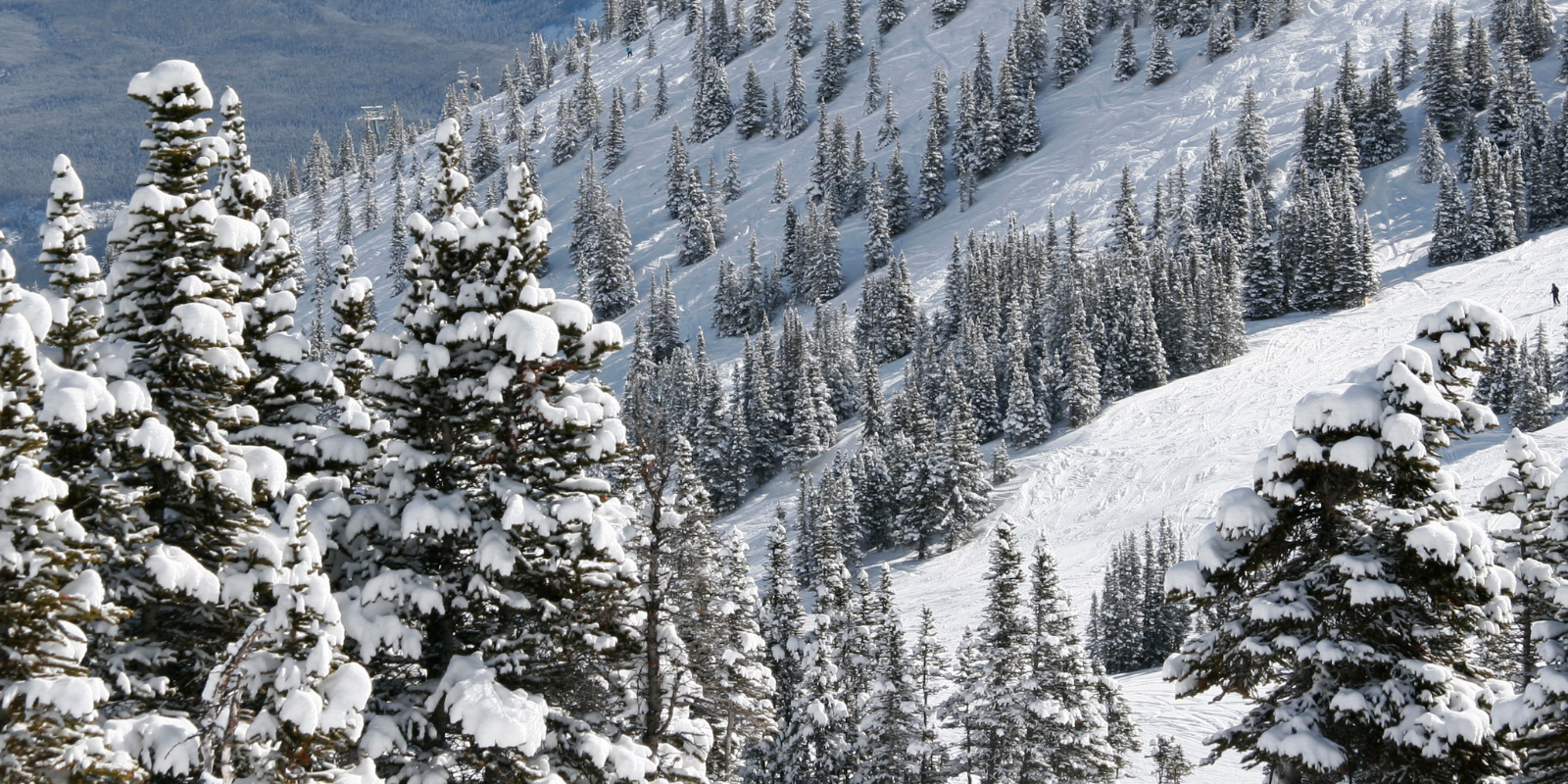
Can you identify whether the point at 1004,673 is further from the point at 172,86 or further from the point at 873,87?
the point at 873,87

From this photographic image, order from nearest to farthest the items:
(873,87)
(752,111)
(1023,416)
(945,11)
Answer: (1023,416)
(873,87)
(752,111)
(945,11)

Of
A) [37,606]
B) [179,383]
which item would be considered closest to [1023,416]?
[179,383]

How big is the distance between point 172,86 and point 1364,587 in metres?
13.9

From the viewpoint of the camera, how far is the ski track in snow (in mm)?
73000

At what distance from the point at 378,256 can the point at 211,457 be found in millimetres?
178966

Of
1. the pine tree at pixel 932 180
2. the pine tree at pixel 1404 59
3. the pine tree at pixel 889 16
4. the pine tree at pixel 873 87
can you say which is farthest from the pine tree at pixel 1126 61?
the pine tree at pixel 889 16

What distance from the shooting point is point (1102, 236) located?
127 meters

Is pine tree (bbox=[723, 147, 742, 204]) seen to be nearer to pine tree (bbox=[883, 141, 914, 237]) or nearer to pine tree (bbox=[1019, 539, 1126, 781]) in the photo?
pine tree (bbox=[883, 141, 914, 237])

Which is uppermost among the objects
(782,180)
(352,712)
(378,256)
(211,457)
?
(211,457)

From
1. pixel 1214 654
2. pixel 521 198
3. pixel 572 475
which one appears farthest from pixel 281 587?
pixel 1214 654

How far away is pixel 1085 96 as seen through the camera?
15700 cm

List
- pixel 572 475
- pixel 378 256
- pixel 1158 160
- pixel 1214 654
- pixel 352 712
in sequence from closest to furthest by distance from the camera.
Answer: pixel 352 712, pixel 1214 654, pixel 572 475, pixel 1158 160, pixel 378 256

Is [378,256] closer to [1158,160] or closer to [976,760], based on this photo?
[1158,160]

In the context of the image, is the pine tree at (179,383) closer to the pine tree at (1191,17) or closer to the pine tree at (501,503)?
the pine tree at (501,503)
